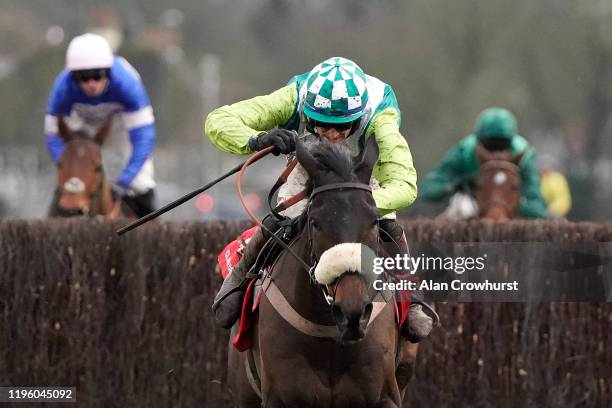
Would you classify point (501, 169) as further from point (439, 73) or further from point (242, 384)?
point (439, 73)

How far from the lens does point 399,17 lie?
160 feet

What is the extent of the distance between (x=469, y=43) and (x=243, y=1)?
103 feet

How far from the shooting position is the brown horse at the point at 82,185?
9289 millimetres

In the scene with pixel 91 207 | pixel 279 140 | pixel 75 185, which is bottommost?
pixel 279 140

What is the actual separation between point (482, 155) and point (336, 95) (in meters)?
5.22

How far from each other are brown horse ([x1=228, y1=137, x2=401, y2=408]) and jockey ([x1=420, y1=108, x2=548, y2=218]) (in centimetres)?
480

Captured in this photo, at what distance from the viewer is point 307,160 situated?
202 inches

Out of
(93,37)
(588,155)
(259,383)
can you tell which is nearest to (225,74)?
(588,155)

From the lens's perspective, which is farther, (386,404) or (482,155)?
(482,155)

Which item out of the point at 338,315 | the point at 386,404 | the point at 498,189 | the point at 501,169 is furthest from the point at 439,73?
the point at 338,315

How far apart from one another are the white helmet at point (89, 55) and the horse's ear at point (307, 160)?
4.86m

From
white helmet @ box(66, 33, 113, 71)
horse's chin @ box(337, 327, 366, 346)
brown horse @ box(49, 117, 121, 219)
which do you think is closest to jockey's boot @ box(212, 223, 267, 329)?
horse's chin @ box(337, 327, 366, 346)

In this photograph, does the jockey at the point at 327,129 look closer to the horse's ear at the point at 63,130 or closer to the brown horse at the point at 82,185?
the brown horse at the point at 82,185

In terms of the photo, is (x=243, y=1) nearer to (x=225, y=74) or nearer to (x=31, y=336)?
(x=225, y=74)
